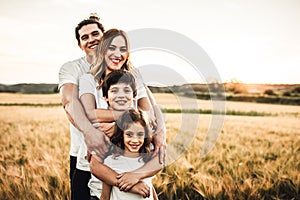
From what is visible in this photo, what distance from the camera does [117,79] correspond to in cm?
198

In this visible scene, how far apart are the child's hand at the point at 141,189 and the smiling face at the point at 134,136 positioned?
18 cm

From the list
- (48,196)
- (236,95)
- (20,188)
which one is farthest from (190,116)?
(236,95)

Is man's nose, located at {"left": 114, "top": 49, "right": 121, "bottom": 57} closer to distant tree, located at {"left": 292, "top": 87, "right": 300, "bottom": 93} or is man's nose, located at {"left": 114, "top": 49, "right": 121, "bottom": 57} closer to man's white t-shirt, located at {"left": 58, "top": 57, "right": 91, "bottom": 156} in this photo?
man's white t-shirt, located at {"left": 58, "top": 57, "right": 91, "bottom": 156}

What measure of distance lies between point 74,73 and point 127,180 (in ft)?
2.29

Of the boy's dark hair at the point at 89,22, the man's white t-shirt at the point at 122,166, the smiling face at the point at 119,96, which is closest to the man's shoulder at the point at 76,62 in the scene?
the boy's dark hair at the point at 89,22

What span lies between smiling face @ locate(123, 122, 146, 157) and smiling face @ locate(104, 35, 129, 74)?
34 cm

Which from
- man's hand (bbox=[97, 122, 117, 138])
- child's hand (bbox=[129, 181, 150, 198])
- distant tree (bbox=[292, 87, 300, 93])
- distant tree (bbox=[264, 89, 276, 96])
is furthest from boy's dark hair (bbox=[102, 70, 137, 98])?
distant tree (bbox=[264, 89, 276, 96])

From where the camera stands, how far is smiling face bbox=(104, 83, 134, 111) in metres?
1.98

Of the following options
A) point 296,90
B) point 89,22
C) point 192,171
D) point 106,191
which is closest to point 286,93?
point 296,90

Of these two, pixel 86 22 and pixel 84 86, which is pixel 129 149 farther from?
pixel 86 22

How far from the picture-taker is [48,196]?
2822 millimetres

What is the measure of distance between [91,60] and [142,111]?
0.56 metres

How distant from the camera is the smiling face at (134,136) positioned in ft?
6.40

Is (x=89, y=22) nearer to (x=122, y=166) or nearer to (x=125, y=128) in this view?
(x=125, y=128)
